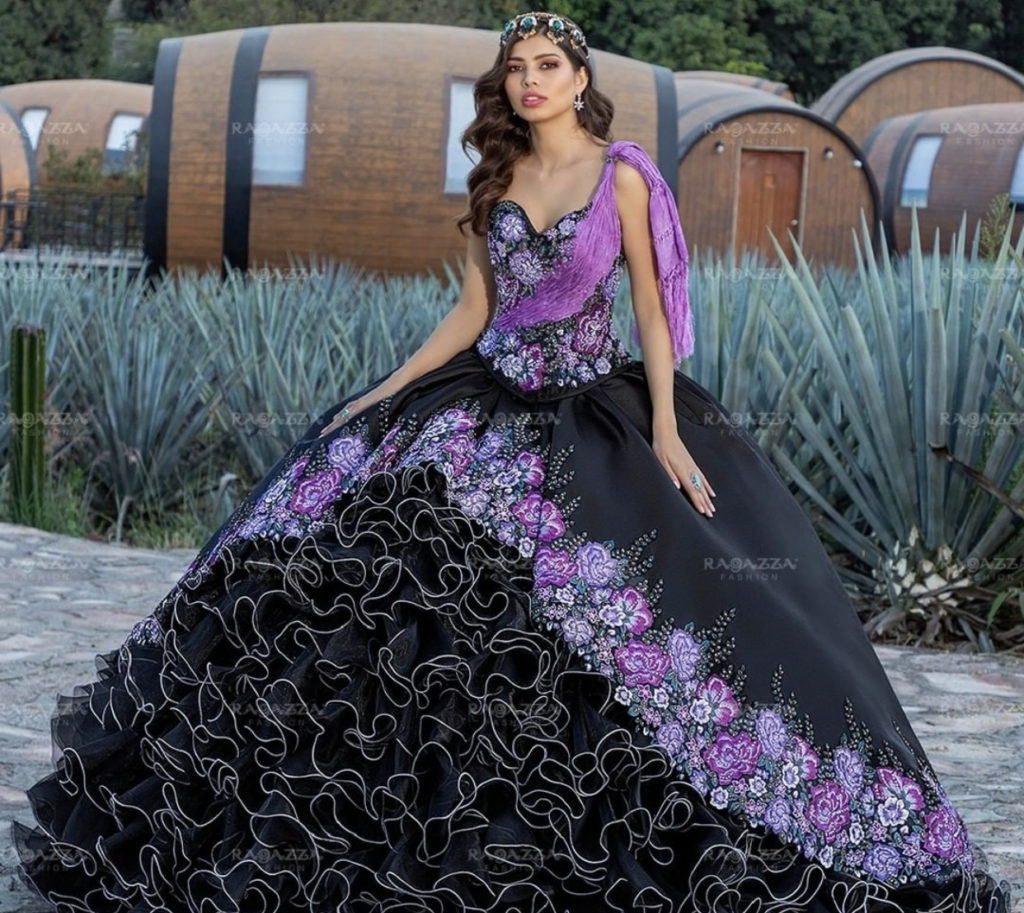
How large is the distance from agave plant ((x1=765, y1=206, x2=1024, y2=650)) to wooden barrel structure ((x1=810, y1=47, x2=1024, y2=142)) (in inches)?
483

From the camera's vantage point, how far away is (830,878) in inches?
95.0

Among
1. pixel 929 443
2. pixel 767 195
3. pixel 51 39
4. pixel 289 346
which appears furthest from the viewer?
pixel 51 39

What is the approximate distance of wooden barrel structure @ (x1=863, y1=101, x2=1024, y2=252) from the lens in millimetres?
13031

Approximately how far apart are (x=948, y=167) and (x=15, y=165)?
28.6 ft

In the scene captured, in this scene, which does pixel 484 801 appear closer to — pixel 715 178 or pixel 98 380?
pixel 98 380

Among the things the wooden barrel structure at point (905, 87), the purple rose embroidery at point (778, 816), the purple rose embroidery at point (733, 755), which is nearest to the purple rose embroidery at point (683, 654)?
the purple rose embroidery at point (733, 755)

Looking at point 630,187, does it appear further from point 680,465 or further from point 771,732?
point 771,732

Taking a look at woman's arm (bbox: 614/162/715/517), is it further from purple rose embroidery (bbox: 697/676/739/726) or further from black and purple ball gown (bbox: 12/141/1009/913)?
purple rose embroidery (bbox: 697/676/739/726)

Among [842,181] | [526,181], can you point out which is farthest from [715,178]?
[526,181]

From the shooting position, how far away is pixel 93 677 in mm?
4125

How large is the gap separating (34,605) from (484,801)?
2.98 m

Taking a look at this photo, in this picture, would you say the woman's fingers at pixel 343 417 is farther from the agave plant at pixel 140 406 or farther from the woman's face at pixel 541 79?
the agave plant at pixel 140 406

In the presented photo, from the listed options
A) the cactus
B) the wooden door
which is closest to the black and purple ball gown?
the cactus

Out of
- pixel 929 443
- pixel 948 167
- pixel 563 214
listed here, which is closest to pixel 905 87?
pixel 948 167
